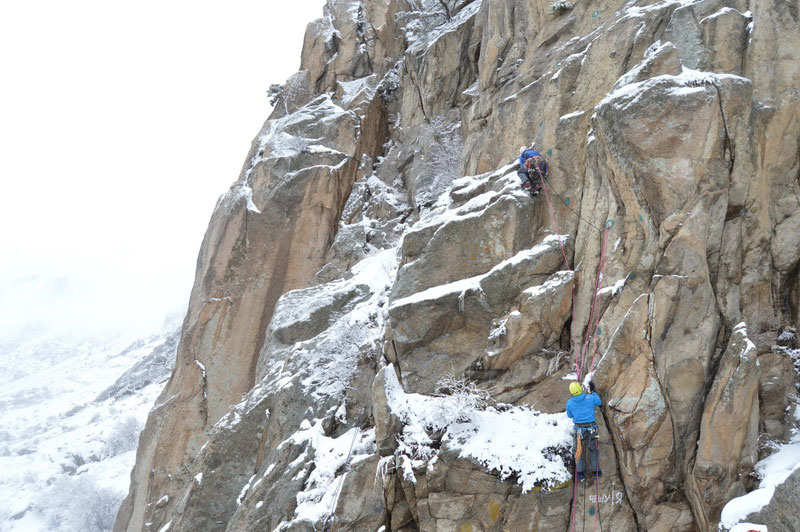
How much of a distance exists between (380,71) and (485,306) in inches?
747

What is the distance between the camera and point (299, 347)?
14.1 m

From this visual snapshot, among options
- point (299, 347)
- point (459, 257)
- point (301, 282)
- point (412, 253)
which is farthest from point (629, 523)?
point (301, 282)

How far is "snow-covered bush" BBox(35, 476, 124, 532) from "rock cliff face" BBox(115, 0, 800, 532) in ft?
92.3

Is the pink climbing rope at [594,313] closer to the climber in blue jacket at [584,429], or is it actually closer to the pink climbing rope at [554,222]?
A: the pink climbing rope at [554,222]

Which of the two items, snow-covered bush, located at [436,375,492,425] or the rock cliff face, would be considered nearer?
the rock cliff face

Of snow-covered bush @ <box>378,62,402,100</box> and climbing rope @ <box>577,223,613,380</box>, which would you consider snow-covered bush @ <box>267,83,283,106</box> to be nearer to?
snow-covered bush @ <box>378,62,402,100</box>

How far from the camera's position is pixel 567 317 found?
9.96 m

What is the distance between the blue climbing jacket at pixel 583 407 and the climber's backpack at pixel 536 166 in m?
5.17

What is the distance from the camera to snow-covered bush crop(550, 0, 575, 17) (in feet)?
47.6

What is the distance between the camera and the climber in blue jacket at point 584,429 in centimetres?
820

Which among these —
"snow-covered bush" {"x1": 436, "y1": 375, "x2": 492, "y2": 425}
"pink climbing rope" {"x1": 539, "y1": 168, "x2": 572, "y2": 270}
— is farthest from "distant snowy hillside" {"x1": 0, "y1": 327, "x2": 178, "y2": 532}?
"pink climbing rope" {"x1": 539, "y1": 168, "x2": 572, "y2": 270}

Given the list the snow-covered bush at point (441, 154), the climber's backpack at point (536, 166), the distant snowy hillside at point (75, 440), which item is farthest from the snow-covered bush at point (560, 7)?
the distant snowy hillside at point (75, 440)

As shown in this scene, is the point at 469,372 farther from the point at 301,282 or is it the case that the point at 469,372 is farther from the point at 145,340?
the point at 145,340

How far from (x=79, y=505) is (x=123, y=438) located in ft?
38.3
